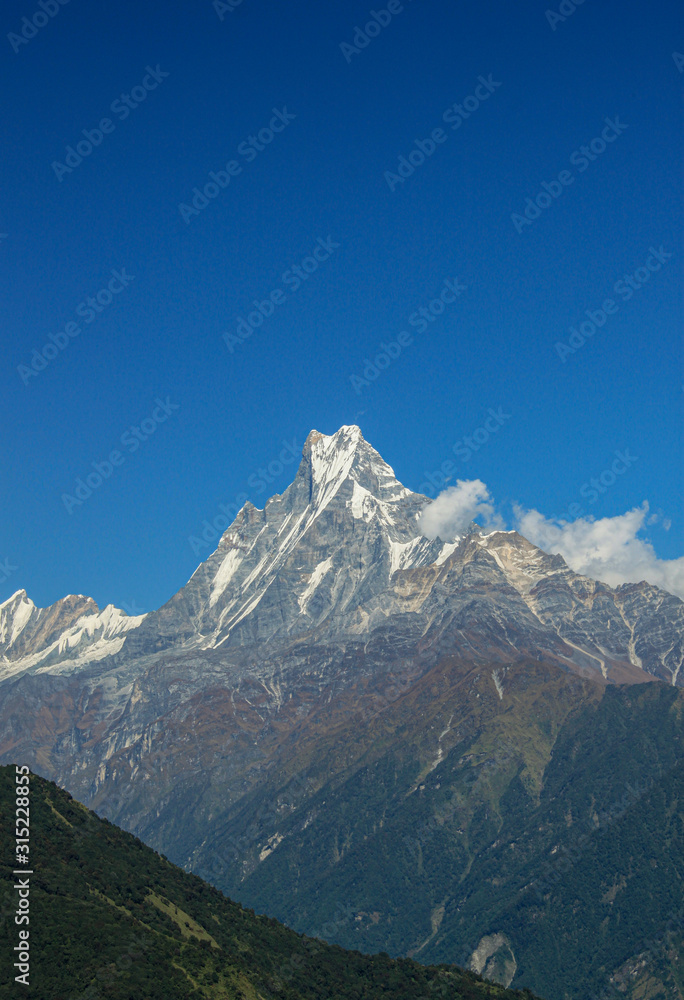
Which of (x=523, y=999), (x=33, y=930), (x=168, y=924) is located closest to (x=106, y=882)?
(x=168, y=924)

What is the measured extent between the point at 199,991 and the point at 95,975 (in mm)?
16335

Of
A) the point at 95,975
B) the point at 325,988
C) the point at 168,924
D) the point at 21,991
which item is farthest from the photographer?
the point at 325,988

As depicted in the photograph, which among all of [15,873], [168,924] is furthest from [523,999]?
[15,873]

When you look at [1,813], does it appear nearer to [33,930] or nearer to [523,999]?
[33,930]

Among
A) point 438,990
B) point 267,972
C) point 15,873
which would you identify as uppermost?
point 438,990

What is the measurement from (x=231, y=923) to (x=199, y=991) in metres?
40.0

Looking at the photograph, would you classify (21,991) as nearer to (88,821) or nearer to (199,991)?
(199,991)

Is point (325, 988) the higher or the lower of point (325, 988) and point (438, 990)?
the lower

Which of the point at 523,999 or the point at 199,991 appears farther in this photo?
the point at 523,999

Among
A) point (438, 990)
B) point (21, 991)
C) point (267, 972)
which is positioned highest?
point (438, 990)

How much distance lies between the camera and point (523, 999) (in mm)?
194375

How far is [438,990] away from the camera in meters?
190

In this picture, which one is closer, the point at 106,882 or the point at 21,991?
the point at 21,991

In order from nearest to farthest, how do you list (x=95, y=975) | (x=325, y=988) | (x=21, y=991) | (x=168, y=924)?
(x=21, y=991) → (x=95, y=975) → (x=168, y=924) → (x=325, y=988)
